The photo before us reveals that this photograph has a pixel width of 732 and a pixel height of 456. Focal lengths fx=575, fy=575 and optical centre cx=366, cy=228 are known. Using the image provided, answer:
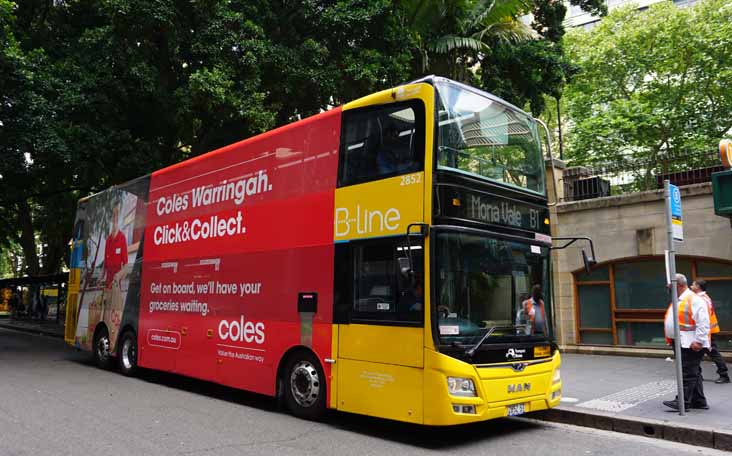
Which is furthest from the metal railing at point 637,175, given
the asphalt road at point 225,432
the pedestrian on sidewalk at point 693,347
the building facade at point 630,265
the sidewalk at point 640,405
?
the asphalt road at point 225,432

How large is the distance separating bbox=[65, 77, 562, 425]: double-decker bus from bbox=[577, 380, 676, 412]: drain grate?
1.17 m

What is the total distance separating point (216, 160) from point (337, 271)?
12.8 ft

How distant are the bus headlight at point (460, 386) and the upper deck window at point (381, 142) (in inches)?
91.7

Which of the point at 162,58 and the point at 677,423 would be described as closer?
the point at 677,423

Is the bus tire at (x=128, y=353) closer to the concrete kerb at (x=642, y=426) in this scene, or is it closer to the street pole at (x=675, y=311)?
the concrete kerb at (x=642, y=426)

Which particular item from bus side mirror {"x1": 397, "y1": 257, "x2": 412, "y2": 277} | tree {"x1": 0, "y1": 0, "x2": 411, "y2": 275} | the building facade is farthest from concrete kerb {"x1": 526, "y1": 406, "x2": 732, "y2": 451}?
tree {"x1": 0, "y1": 0, "x2": 411, "y2": 275}

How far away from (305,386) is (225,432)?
1.19 m

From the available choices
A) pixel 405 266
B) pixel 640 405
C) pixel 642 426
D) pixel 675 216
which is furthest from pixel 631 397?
pixel 405 266

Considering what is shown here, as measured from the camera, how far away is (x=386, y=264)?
6.80m

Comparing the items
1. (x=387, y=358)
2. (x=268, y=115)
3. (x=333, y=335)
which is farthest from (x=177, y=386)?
(x=268, y=115)

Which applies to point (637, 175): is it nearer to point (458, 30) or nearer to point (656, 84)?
point (458, 30)

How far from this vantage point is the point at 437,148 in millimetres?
6398

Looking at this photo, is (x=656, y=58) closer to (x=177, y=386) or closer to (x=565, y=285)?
(x=565, y=285)

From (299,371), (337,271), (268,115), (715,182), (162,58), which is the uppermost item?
(162,58)
